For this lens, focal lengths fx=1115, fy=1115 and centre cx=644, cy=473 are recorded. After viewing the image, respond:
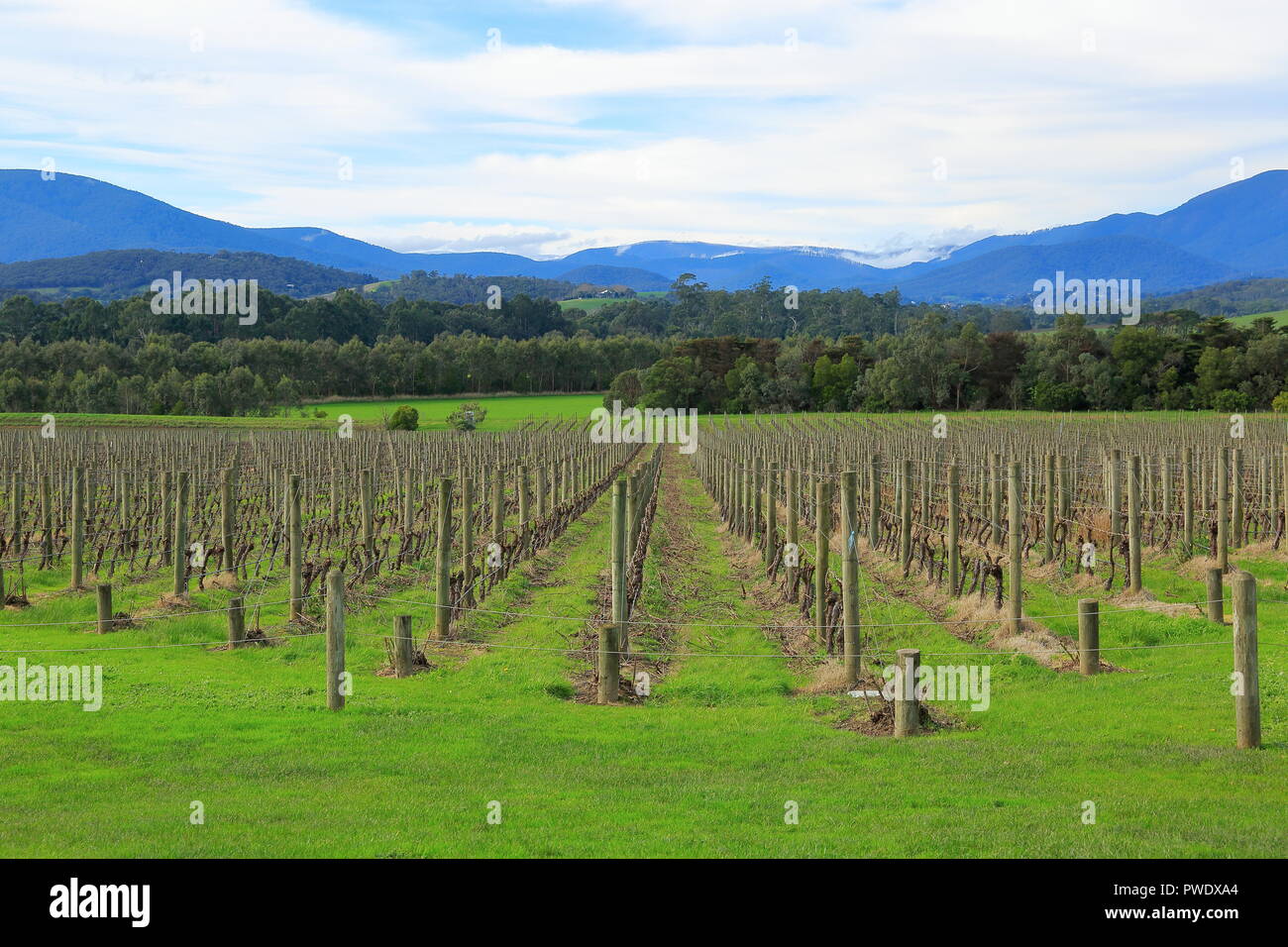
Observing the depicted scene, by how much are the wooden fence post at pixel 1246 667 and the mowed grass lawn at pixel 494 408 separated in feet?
208

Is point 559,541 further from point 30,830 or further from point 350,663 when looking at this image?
point 30,830

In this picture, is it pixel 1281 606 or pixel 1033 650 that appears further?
pixel 1281 606

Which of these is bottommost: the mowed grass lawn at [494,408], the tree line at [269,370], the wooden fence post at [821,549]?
the wooden fence post at [821,549]

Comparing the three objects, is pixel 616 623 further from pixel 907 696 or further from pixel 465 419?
pixel 465 419

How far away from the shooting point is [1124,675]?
9.34 metres

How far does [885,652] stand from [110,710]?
7058 millimetres

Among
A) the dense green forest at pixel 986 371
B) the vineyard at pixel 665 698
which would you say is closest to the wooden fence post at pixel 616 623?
the vineyard at pixel 665 698

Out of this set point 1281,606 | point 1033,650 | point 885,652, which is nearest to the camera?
point 1033,650

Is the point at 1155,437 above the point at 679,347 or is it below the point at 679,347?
below

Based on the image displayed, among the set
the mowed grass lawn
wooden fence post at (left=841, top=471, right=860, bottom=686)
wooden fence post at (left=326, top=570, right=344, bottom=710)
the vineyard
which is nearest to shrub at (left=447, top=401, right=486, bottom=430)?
the mowed grass lawn

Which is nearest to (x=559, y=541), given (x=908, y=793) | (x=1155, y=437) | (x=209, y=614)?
(x=209, y=614)

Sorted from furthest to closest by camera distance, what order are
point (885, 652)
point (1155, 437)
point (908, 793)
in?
1. point (1155, 437)
2. point (885, 652)
3. point (908, 793)

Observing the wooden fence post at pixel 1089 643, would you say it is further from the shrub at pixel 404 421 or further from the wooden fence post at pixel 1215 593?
the shrub at pixel 404 421

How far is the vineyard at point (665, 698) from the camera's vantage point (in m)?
5.88
